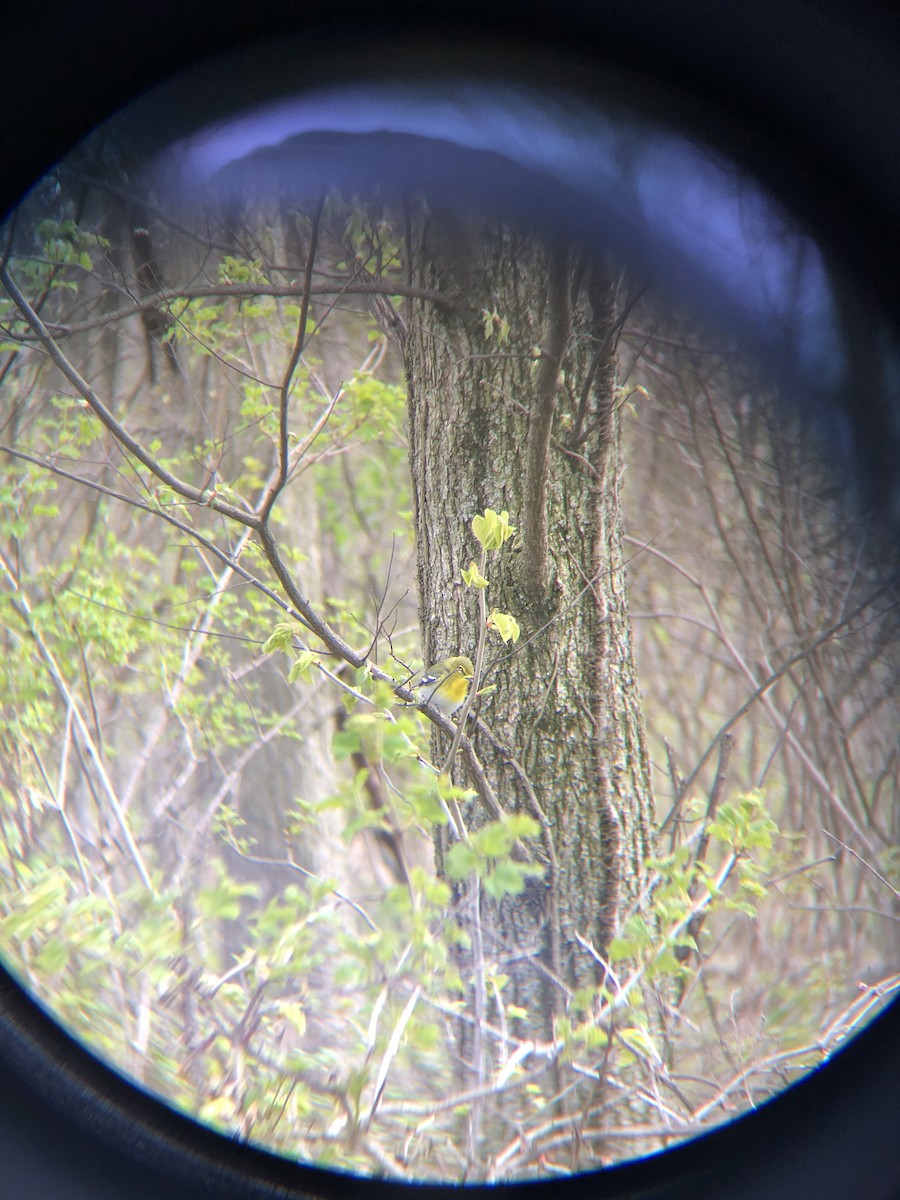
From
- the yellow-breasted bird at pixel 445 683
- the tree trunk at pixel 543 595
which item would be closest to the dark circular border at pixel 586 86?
the tree trunk at pixel 543 595

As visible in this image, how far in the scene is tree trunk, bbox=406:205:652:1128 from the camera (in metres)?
0.74

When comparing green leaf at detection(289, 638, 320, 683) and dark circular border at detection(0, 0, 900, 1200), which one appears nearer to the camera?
dark circular border at detection(0, 0, 900, 1200)

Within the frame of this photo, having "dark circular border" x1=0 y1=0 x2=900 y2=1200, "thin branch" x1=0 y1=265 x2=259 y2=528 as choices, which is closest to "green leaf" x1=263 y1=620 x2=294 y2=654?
"thin branch" x1=0 y1=265 x2=259 y2=528

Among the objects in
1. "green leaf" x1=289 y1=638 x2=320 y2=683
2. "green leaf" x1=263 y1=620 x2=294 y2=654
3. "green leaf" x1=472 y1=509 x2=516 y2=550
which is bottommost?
"green leaf" x1=289 y1=638 x2=320 y2=683

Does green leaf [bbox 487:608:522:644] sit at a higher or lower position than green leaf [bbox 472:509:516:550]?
lower

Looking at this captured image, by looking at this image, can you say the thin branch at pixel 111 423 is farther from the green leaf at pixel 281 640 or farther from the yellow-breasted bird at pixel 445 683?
the yellow-breasted bird at pixel 445 683

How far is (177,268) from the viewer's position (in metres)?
0.72

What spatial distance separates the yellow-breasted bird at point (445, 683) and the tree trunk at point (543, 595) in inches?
0.6

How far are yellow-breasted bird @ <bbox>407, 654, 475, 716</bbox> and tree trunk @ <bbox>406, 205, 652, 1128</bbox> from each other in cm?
1

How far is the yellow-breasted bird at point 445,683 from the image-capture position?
75 cm

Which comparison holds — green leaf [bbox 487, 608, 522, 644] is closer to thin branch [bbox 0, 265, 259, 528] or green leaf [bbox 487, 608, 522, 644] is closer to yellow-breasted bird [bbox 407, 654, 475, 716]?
yellow-breasted bird [bbox 407, 654, 475, 716]

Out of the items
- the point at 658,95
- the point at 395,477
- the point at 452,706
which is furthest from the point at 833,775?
the point at 658,95

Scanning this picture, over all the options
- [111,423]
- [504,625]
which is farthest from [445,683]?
[111,423]

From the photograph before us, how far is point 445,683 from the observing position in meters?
0.75
